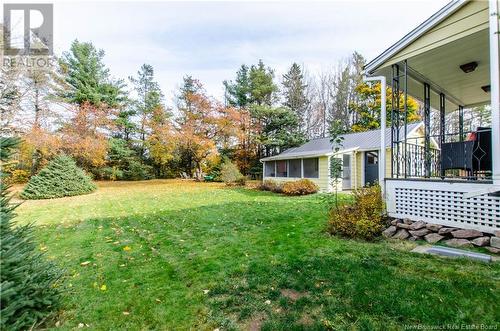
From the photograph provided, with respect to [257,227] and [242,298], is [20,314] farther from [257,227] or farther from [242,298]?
[257,227]

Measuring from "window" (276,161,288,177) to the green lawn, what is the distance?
35.1 ft

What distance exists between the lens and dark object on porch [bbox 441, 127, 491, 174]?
447cm

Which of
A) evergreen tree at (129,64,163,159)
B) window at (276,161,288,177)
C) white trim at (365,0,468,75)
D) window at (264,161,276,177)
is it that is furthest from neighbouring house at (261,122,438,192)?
evergreen tree at (129,64,163,159)

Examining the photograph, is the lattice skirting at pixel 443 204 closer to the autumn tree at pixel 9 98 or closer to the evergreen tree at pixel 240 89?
the autumn tree at pixel 9 98

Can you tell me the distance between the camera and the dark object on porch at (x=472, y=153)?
447 centimetres

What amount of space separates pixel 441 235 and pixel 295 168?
35.3 feet

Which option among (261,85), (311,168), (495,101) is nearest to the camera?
(495,101)

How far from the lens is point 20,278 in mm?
1899

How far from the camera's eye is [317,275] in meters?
3.02

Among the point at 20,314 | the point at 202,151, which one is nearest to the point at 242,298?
the point at 20,314

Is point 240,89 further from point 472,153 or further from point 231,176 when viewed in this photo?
point 472,153

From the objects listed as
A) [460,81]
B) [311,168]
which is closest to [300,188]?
[311,168]

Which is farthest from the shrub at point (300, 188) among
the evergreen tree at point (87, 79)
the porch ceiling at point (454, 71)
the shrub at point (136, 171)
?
the evergreen tree at point (87, 79)

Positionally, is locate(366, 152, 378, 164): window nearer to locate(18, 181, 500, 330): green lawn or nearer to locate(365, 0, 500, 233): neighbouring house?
locate(365, 0, 500, 233): neighbouring house
